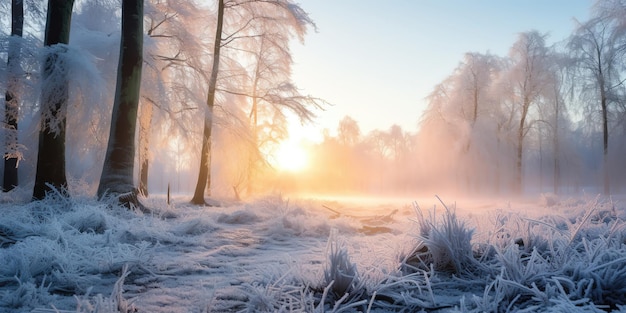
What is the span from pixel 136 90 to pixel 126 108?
42 centimetres

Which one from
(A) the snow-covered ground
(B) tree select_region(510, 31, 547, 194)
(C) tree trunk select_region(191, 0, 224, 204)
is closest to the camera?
(A) the snow-covered ground

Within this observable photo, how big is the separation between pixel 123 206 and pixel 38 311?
15.8 ft

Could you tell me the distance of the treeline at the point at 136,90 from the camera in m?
6.63

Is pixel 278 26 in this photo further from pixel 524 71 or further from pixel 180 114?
pixel 524 71

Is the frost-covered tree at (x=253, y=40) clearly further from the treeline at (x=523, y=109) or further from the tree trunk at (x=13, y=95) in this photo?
the treeline at (x=523, y=109)

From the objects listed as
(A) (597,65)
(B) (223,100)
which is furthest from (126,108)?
(A) (597,65)

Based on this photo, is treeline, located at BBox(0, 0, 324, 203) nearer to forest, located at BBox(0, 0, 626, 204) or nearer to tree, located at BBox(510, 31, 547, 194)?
forest, located at BBox(0, 0, 626, 204)

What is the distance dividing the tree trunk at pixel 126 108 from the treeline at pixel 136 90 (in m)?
0.02

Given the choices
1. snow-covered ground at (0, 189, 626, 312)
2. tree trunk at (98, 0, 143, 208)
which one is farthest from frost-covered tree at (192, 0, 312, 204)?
snow-covered ground at (0, 189, 626, 312)

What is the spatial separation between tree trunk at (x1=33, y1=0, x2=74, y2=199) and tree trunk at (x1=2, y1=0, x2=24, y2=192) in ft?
2.91

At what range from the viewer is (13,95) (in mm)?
7559

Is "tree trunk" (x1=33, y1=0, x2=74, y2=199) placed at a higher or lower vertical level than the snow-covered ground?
higher

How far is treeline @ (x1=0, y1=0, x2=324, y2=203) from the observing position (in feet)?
21.7

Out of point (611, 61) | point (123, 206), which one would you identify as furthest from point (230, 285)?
point (611, 61)
